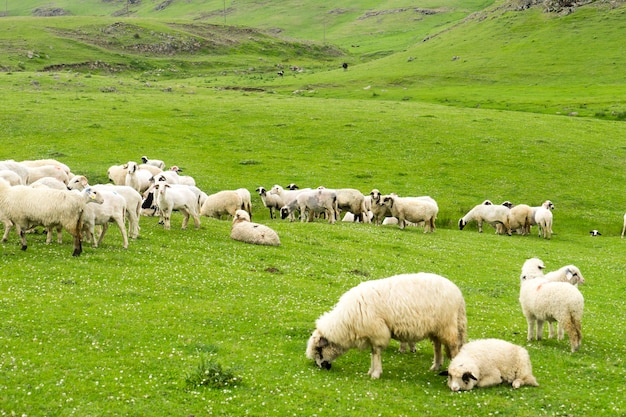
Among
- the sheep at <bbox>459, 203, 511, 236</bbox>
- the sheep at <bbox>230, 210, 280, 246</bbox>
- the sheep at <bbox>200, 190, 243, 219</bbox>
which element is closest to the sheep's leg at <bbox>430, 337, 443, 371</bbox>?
the sheep at <bbox>230, 210, 280, 246</bbox>

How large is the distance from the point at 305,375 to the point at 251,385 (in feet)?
4.05

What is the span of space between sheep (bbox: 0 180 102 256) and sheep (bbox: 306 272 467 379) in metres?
9.95

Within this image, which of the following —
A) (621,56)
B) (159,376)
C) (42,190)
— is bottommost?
(159,376)

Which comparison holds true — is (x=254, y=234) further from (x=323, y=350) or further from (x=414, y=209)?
(x=323, y=350)

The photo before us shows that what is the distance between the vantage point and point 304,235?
2795 cm

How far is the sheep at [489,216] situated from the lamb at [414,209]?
4.31m

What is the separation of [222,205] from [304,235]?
6255mm

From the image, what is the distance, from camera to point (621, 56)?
92.6 meters

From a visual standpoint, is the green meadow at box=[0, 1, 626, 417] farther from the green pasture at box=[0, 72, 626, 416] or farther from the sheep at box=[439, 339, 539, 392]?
the sheep at box=[439, 339, 539, 392]

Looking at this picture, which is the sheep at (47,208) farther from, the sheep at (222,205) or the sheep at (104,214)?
the sheep at (222,205)

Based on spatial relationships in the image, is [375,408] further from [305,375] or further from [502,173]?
[502,173]

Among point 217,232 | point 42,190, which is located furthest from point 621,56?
point 42,190

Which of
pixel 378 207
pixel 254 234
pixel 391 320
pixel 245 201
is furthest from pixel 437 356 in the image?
pixel 245 201

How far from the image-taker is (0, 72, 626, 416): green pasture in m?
11.1
